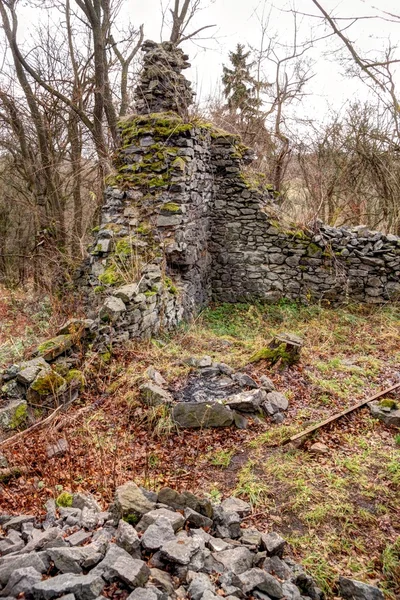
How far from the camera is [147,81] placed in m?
7.83

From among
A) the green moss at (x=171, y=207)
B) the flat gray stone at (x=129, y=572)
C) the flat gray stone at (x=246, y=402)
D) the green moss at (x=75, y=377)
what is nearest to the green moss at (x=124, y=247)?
the green moss at (x=171, y=207)

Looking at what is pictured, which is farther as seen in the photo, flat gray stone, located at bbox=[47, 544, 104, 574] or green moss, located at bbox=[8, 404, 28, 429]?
green moss, located at bbox=[8, 404, 28, 429]

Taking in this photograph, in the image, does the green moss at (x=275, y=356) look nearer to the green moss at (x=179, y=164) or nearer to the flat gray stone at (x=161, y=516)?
the flat gray stone at (x=161, y=516)

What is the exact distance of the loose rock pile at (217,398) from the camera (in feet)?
13.7

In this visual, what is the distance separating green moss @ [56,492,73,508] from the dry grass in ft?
0.42

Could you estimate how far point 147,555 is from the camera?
2387mm

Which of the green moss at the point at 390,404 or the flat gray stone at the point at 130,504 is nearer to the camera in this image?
the flat gray stone at the point at 130,504

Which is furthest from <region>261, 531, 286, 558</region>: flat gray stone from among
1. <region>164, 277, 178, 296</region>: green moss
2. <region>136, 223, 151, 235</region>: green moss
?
<region>136, 223, 151, 235</region>: green moss

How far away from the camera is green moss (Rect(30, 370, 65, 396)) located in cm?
406

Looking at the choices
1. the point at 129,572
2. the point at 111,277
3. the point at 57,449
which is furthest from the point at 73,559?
the point at 111,277

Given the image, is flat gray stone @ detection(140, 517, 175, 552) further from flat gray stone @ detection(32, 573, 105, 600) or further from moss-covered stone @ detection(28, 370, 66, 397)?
moss-covered stone @ detection(28, 370, 66, 397)

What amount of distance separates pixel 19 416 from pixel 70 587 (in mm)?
2195

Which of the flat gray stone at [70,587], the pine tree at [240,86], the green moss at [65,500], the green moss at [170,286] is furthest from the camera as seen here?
the pine tree at [240,86]

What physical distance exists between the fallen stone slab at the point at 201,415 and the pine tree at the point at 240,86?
431 inches
